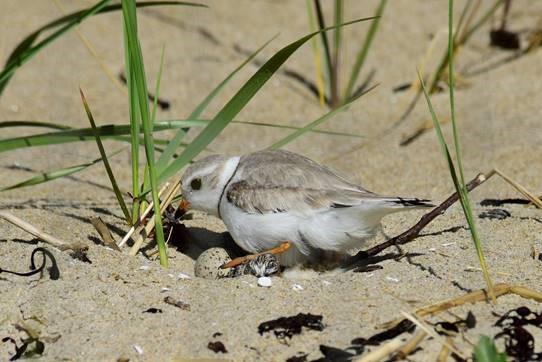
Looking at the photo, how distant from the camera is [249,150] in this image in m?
5.67

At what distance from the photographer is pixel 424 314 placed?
314cm

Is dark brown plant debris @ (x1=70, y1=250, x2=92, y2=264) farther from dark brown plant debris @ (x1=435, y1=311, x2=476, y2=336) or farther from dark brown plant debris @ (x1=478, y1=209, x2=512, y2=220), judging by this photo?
dark brown plant debris @ (x1=478, y1=209, x2=512, y2=220)

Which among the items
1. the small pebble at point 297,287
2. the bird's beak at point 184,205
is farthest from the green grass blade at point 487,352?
the bird's beak at point 184,205

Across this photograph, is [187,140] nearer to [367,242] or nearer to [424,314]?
[367,242]

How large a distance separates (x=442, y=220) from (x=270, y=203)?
0.88 metres

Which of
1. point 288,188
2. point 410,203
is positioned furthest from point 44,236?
point 410,203

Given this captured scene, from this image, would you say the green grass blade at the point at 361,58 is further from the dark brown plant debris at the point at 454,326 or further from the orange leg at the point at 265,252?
the dark brown plant debris at the point at 454,326

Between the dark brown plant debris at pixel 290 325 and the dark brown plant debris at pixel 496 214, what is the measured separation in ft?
4.32

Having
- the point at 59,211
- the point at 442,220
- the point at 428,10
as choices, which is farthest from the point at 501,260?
the point at 428,10

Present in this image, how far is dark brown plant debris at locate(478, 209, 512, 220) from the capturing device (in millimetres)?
4191

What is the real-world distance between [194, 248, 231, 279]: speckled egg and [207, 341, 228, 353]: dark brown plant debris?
2.18 ft

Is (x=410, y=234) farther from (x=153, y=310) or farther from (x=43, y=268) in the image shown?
(x=43, y=268)

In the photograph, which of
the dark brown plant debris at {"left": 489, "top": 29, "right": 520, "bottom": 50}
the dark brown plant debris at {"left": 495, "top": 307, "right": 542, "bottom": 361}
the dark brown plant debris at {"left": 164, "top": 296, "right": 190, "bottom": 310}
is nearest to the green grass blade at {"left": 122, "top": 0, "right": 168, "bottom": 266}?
the dark brown plant debris at {"left": 164, "top": 296, "right": 190, "bottom": 310}

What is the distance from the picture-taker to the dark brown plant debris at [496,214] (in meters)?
4.19
